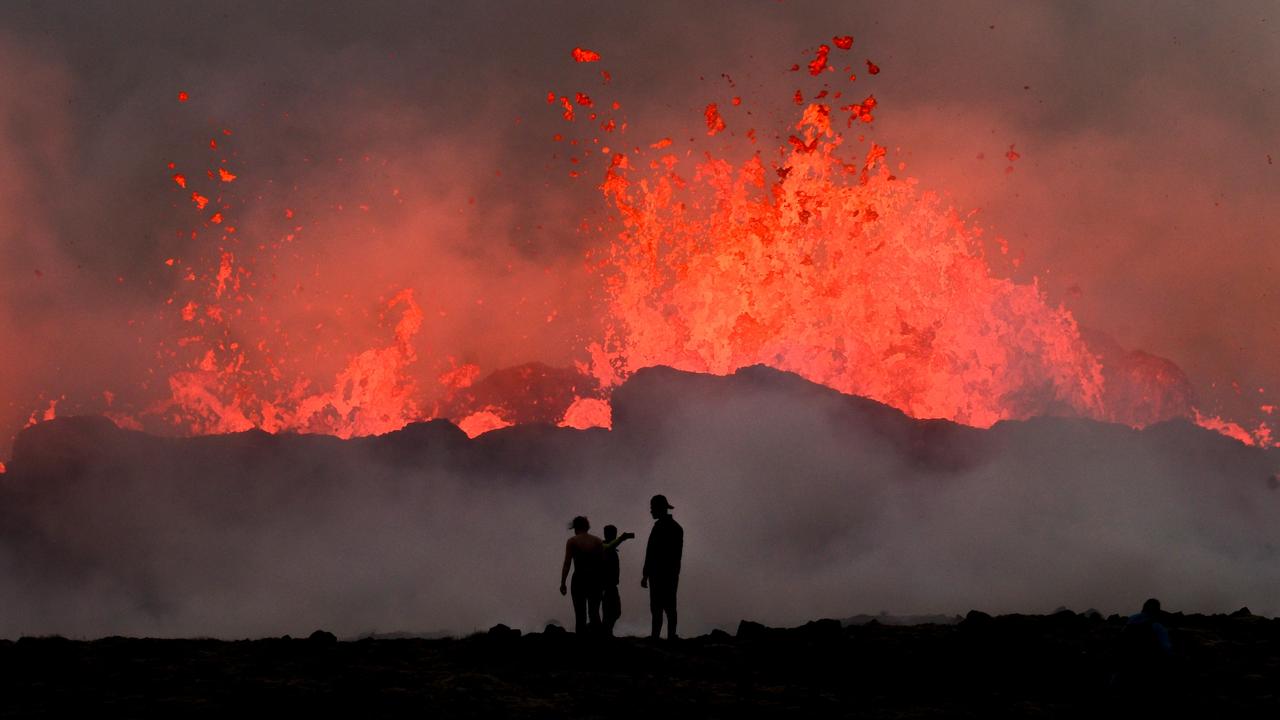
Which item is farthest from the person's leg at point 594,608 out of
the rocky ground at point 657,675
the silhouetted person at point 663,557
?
the silhouetted person at point 663,557

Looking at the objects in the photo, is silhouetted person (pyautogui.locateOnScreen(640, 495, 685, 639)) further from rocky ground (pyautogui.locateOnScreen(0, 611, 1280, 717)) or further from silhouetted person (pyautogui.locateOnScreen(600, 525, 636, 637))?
rocky ground (pyautogui.locateOnScreen(0, 611, 1280, 717))

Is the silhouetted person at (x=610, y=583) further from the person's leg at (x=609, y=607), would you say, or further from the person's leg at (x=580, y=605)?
the person's leg at (x=580, y=605)

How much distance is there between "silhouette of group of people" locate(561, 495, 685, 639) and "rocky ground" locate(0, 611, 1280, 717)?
64 cm

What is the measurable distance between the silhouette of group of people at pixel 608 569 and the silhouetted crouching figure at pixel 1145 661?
287 inches

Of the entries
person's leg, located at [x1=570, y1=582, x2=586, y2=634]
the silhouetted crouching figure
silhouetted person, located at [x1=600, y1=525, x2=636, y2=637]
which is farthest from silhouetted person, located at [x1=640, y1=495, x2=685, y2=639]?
the silhouetted crouching figure

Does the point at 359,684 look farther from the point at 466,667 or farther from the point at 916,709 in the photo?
the point at 916,709

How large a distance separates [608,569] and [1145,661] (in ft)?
29.9

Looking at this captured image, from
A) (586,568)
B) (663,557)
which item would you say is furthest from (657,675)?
(663,557)

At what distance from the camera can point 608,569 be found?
21.5 meters

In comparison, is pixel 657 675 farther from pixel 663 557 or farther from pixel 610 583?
pixel 663 557

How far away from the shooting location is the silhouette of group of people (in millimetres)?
21078

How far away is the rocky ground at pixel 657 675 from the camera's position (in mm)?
16422

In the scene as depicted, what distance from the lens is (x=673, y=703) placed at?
16969 mm

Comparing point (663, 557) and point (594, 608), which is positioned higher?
point (663, 557)
